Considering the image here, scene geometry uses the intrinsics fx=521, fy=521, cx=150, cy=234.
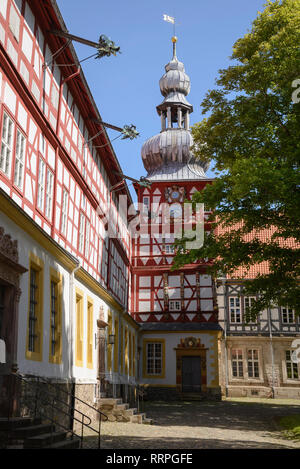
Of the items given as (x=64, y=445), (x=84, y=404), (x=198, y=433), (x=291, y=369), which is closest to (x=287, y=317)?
(x=291, y=369)

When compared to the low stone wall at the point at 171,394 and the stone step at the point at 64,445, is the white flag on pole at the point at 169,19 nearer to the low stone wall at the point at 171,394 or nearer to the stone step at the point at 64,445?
the low stone wall at the point at 171,394

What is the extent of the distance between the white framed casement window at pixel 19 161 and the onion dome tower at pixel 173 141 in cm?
2451

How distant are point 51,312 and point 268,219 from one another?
23.8 feet

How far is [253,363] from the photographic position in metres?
34.2

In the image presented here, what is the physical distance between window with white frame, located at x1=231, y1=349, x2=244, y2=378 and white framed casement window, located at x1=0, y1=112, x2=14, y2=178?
1055 inches

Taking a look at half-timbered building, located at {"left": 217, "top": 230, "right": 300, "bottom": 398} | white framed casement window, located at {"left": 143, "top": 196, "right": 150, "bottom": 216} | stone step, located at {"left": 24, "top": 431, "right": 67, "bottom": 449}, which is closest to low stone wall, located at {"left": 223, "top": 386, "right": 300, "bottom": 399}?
half-timbered building, located at {"left": 217, "top": 230, "right": 300, "bottom": 398}

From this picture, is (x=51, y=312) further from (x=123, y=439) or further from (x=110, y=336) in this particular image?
(x=110, y=336)

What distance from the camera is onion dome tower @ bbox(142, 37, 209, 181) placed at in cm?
3772

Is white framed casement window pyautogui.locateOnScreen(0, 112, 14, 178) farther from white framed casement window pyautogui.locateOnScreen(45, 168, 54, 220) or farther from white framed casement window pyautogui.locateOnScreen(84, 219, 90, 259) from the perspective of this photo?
white framed casement window pyautogui.locateOnScreen(84, 219, 90, 259)

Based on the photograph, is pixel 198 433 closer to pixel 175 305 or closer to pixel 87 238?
pixel 87 238

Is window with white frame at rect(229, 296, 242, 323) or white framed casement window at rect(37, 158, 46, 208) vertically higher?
white framed casement window at rect(37, 158, 46, 208)

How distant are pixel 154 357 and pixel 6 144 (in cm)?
2377

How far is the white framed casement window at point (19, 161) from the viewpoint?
1152cm

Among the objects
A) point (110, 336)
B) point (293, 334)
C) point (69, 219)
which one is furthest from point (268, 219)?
point (293, 334)
